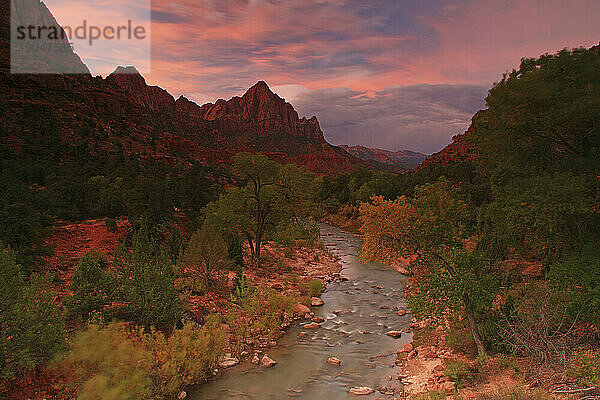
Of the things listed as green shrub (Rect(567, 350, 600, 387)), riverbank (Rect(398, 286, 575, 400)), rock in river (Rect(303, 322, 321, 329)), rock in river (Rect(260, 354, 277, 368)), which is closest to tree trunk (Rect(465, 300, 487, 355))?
riverbank (Rect(398, 286, 575, 400))

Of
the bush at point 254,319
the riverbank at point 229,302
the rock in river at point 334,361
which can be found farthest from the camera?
the bush at point 254,319

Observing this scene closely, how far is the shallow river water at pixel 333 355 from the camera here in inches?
451

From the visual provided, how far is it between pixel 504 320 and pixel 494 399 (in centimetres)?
410

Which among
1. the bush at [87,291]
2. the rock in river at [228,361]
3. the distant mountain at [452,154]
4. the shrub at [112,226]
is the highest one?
the distant mountain at [452,154]

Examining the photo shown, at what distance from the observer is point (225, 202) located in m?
23.8

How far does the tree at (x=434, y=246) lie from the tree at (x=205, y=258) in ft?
30.4

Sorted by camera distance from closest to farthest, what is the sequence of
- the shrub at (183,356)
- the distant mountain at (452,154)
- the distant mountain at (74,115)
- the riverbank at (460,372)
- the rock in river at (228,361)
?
the riverbank at (460,372), the shrub at (183,356), the rock in river at (228,361), the distant mountain at (74,115), the distant mountain at (452,154)

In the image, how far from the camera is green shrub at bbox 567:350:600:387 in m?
8.22

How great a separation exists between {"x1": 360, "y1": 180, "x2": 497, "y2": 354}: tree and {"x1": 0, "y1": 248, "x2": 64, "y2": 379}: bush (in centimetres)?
877

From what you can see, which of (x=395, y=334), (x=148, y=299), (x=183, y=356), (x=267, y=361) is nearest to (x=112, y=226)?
(x=148, y=299)

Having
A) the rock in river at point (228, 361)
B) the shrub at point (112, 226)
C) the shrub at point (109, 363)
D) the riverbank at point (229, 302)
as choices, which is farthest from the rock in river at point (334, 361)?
the shrub at point (112, 226)

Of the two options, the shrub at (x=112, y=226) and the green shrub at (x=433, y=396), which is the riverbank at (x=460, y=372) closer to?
the green shrub at (x=433, y=396)

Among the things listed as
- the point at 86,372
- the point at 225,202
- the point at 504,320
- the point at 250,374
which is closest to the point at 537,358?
the point at 504,320

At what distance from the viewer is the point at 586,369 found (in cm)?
868
